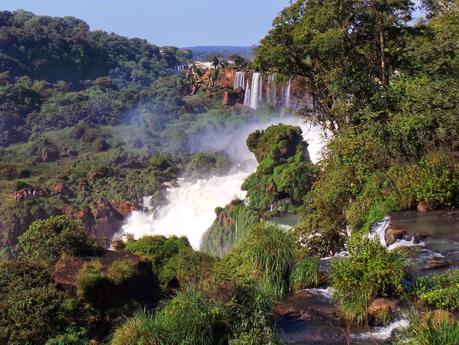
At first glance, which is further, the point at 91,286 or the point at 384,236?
the point at 384,236

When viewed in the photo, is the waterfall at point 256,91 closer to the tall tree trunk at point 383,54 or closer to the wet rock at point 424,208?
the tall tree trunk at point 383,54

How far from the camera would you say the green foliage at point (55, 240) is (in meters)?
12.7

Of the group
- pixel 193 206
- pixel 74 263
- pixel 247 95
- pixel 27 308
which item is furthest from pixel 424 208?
pixel 247 95

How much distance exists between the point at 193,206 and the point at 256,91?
24078 millimetres

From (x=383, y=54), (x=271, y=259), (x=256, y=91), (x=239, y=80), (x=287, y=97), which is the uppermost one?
(x=383, y=54)

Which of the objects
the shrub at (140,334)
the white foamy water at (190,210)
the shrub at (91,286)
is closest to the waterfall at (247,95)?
the white foamy water at (190,210)

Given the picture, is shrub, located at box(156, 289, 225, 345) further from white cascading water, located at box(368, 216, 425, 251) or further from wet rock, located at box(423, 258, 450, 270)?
white cascading water, located at box(368, 216, 425, 251)

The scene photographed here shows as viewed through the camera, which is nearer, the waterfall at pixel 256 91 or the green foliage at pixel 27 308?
the green foliage at pixel 27 308

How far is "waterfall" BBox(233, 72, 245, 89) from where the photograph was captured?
61472mm

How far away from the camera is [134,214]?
3859 cm

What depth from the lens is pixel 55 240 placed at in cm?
1274

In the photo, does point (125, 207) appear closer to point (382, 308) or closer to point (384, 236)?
point (384, 236)

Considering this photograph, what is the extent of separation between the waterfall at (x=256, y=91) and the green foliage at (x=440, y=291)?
46.7m

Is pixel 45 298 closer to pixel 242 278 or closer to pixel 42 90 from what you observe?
pixel 242 278
